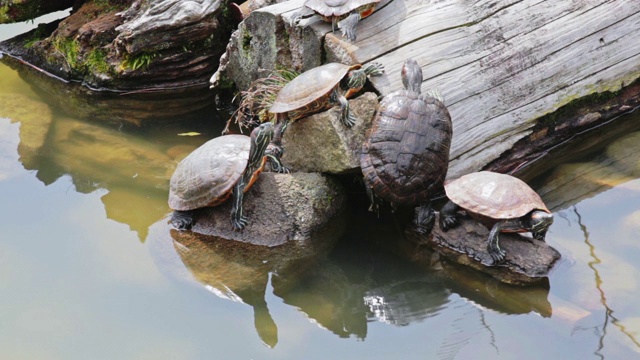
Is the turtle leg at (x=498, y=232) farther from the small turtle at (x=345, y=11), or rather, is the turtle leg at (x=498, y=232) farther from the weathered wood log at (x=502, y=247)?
the small turtle at (x=345, y=11)

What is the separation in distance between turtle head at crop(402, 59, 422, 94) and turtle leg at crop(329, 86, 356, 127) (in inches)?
17.8

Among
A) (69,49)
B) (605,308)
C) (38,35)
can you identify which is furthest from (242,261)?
(38,35)

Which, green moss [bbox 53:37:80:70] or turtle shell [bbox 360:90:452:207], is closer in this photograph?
turtle shell [bbox 360:90:452:207]

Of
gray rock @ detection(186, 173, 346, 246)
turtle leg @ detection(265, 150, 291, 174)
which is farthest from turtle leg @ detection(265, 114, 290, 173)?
gray rock @ detection(186, 173, 346, 246)

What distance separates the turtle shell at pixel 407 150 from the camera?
471cm

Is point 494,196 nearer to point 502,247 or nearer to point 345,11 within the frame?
point 502,247

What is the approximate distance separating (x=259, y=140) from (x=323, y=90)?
0.58 m

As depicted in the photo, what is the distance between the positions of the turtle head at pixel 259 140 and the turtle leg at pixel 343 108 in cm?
51

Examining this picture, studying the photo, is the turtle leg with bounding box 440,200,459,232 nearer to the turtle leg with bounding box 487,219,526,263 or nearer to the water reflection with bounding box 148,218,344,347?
the turtle leg with bounding box 487,219,526,263

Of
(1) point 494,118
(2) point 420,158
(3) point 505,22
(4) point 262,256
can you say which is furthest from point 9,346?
(3) point 505,22

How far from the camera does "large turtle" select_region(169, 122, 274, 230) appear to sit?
4.78m

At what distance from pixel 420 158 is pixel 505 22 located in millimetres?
1520

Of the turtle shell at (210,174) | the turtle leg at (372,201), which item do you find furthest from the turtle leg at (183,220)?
the turtle leg at (372,201)

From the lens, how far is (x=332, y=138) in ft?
16.2
